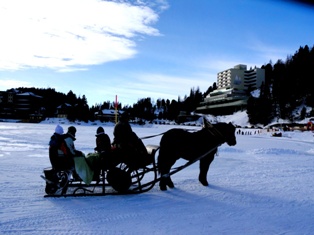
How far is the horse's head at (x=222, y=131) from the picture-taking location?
25.3 feet

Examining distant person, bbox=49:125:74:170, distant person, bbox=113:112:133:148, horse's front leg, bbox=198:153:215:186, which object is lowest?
horse's front leg, bbox=198:153:215:186

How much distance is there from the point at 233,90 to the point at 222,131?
118215 mm

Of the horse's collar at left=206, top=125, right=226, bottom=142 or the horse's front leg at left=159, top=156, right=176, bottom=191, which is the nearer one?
the horse's front leg at left=159, top=156, right=176, bottom=191

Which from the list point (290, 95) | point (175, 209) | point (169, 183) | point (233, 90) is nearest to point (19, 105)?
point (233, 90)

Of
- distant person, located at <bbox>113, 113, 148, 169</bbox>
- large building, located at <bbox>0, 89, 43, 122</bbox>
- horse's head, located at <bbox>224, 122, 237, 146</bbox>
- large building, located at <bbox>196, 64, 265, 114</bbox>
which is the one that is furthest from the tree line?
large building, located at <bbox>0, 89, 43, 122</bbox>

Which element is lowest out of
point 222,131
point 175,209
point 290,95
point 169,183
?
point 175,209

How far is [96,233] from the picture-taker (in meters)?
4.43

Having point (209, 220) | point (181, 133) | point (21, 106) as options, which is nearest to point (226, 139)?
point (181, 133)

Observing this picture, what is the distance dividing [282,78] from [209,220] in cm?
8303

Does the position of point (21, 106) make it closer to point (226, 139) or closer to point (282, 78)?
point (282, 78)

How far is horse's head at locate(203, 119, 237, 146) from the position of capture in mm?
7715

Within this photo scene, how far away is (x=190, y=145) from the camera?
7535 mm

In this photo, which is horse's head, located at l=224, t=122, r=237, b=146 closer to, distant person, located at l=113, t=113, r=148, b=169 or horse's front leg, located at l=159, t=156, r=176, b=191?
horse's front leg, located at l=159, t=156, r=176, b=191

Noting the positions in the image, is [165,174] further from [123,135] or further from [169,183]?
[123,135]
